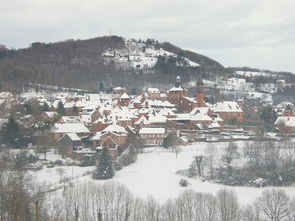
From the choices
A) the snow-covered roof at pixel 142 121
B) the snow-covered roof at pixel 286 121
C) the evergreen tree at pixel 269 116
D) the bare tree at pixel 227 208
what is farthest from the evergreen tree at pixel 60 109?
the bare tree at pixel 227 208

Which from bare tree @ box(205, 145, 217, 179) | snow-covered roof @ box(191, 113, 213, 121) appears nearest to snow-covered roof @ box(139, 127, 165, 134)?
snow-covered roof @ box(191, 113, 213, 121)

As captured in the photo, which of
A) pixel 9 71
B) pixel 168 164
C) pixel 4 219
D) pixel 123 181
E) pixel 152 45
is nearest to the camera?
pixel 4 219

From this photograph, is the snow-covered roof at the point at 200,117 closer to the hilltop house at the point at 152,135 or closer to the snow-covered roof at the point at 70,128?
the hilltop house at the point at 152,135

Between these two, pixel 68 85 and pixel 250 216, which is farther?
pixel 68 85

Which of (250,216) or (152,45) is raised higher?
(152,45)

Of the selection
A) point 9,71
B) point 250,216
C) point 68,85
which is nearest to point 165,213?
point 250,216

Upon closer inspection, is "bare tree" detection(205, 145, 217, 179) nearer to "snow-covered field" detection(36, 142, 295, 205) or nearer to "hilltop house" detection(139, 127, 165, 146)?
"snow-covered field" detection(36, 142, 295, 205)

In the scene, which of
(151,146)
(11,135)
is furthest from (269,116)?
(11,135)

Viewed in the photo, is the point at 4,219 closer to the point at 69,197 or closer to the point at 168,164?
the point at 69,197

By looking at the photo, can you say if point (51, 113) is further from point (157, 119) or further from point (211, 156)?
point (211, 156)
